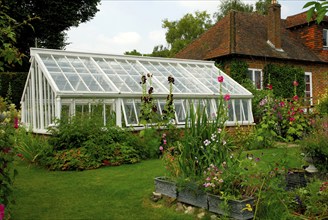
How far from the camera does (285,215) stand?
405cm

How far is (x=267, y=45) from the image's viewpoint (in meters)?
20.9

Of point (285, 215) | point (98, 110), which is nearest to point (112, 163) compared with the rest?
point (98, 110)

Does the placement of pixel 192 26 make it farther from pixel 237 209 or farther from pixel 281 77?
pixel 237 209

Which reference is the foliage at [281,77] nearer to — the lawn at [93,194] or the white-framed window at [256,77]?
the white-framed window at [256,77]

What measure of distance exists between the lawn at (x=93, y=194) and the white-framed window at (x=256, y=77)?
469 inches

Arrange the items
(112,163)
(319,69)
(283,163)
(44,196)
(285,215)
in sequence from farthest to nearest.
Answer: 1. (319,69)
2. (112,163)
3. (44,196)
4. (283,163)
5. (285,215)

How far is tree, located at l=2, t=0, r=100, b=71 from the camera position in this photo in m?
21.4

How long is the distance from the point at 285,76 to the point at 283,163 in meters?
17.0

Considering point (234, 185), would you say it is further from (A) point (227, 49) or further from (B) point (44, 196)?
(A) point (227, 49)

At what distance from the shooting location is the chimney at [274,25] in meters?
20.6

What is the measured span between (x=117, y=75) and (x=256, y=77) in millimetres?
10424

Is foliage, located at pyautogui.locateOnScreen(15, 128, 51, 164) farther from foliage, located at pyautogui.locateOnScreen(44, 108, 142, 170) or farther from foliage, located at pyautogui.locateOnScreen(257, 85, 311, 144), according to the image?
foliage, located at pyautogui.locateOnScreen(257, 85, 311, 144)

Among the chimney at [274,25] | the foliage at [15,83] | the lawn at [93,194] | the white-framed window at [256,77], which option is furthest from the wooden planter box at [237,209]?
the chimney at [274,25]

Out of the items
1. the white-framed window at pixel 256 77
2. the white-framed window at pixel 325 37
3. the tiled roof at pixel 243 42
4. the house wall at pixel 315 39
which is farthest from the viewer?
the white-framed window at pixel 325 37
